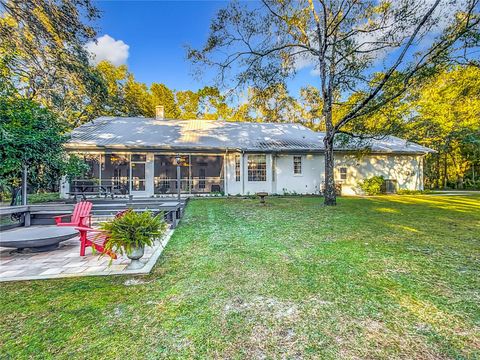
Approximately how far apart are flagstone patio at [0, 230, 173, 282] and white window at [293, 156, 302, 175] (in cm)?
1218

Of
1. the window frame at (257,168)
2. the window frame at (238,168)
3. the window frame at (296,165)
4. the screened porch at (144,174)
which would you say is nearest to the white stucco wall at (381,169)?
the window frame at (296,165)

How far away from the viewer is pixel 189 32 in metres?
11.9

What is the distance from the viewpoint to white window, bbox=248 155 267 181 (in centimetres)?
1545

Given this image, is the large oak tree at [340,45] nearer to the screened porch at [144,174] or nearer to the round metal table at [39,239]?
the screened porch at [144,174]

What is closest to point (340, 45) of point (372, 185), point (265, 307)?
point (372, 185)

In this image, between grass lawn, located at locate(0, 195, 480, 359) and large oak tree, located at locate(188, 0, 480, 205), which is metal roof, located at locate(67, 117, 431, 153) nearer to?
large oak tree, located at locate(188, 0, 480, 205)

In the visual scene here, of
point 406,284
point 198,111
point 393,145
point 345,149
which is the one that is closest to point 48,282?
point 406,284

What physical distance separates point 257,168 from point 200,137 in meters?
4.22

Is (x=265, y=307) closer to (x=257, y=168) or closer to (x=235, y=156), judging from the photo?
(x=235, y=156)

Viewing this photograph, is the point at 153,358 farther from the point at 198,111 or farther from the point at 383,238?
the point at 198,111

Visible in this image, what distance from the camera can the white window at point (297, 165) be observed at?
52.0ft

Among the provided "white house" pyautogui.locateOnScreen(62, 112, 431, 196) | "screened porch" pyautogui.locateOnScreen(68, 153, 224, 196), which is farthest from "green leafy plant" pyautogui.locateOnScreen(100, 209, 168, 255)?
"white house" pyautogui.locateOnScreen(62, 112, 431, 196)

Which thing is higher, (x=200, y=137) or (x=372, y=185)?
(x=200, y=137)

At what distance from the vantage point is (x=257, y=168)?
15.5 metres
